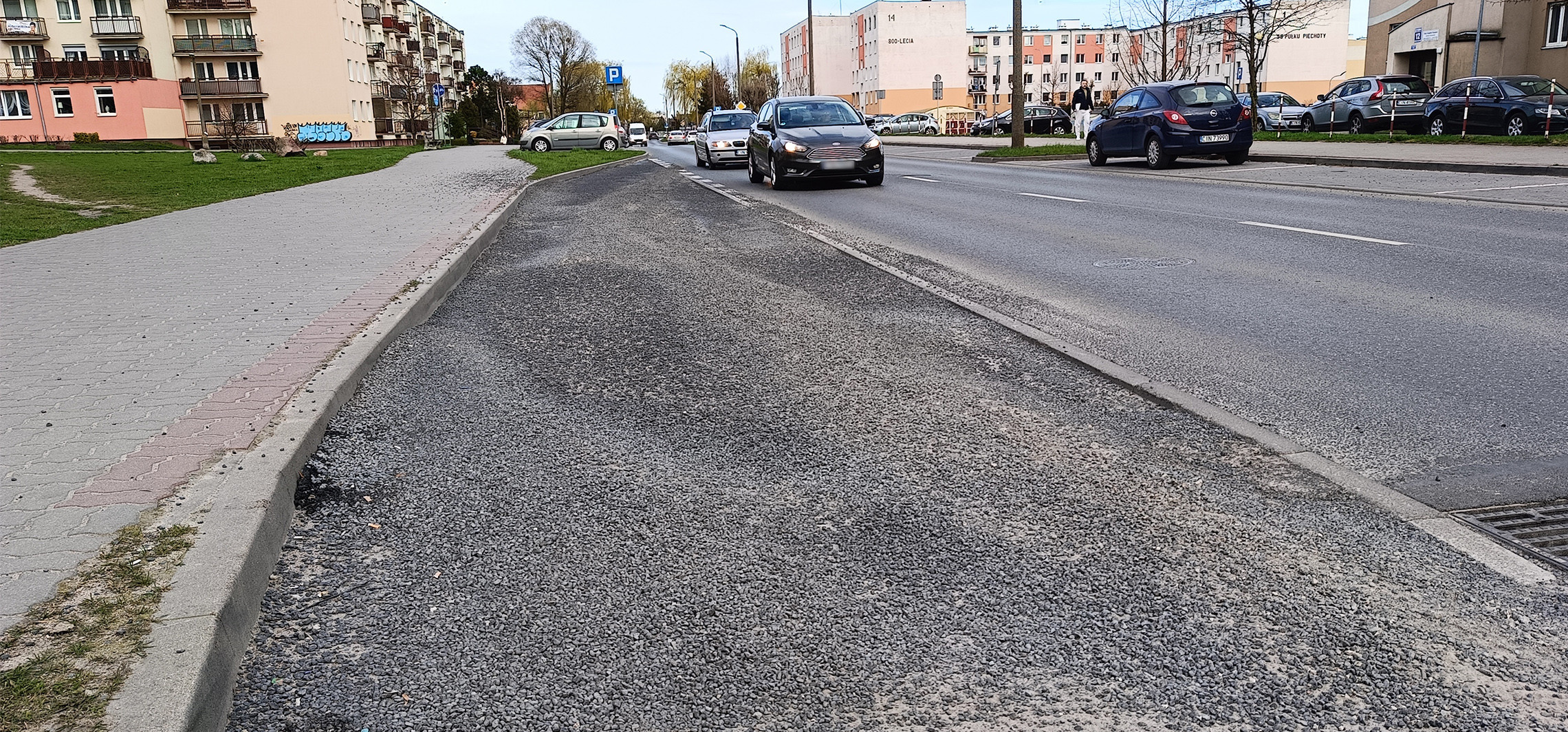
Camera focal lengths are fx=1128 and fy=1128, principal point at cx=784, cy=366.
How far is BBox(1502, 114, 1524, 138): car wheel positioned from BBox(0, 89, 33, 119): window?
243 feet

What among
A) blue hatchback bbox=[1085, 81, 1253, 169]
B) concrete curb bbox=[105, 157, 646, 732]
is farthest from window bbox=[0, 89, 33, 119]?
concrete curb bbox=[105, 157, 646, 732]

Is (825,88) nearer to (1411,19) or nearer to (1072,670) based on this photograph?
(1411,19)

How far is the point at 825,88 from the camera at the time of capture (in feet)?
477

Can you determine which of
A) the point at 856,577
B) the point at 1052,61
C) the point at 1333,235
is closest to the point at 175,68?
the point at 1333,235

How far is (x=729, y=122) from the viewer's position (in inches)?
1216

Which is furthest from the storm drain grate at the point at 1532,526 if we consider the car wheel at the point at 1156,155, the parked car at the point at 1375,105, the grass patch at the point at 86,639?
the parked car at the point at 1375,105

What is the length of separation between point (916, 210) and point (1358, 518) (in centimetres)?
1196

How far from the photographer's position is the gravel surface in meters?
2.67

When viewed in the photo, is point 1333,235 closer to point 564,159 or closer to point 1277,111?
point 564,159

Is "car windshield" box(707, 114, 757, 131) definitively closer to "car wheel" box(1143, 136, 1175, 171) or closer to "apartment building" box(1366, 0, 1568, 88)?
"car wheel" box(1143, 136, 1175, 171)

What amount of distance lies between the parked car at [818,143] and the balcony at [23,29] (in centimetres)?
6555

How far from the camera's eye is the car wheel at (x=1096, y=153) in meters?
24.8

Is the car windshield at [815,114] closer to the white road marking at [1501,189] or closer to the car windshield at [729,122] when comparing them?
the white road marking at [1501,189]

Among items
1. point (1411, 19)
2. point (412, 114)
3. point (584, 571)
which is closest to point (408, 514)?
point (584, 571)
